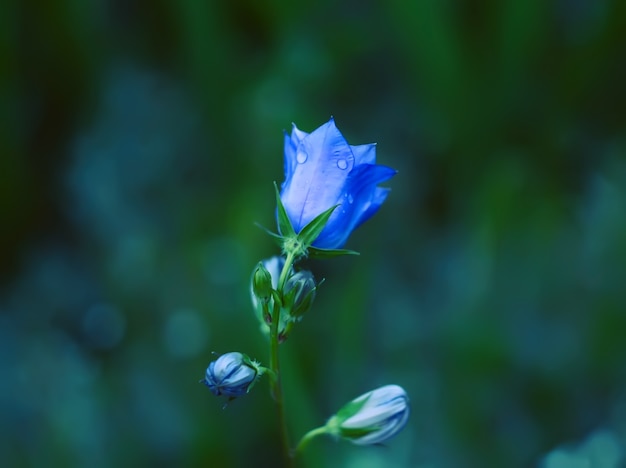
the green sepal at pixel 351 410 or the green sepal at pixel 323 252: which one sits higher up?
the green sepal at pixel 323 252

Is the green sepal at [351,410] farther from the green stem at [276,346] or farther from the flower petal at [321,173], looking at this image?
the flower petal at [321,173]

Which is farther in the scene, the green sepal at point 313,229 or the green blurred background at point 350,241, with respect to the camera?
the green blurred background at point 350,241

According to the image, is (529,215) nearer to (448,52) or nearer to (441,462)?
(448,52)

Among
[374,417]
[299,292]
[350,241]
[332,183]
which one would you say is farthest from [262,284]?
[350,241]

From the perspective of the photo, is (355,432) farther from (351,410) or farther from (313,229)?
(313,229)

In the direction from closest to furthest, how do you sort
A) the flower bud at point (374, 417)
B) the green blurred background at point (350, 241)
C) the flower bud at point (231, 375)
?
the flower bud at point (231, 375), the flower bud at point (374, 417), the green blurred background at point (350, 241)

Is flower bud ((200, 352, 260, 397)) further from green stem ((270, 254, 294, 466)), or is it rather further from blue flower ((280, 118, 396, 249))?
blue flower ((280, 118, 396, 249))

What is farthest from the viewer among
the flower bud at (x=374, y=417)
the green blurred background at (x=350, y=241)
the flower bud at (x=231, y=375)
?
the green blurred background at (x=350, y=241)

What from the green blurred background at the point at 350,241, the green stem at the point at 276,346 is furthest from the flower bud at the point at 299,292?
the green blurred background at the point at 350,241
